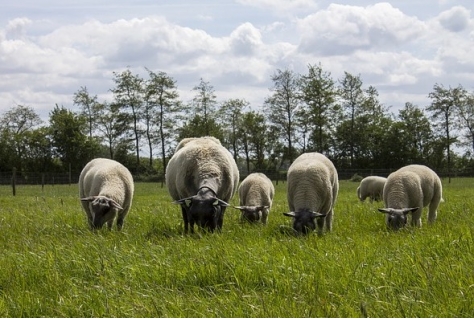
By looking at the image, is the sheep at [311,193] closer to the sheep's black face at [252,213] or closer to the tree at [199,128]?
the sheep's black face at [252,213]

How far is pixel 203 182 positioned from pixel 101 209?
201 centimetres

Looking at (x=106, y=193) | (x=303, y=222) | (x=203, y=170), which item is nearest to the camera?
(x=303, y=222)

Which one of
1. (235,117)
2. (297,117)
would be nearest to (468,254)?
(297,117)

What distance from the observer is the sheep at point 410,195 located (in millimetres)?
10867

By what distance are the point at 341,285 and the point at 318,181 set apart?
5.38 meters

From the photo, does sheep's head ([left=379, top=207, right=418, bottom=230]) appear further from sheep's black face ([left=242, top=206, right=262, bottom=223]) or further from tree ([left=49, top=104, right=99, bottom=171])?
tree ([left=49, top=104, right=99, bottom=171])

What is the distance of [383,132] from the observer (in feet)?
229

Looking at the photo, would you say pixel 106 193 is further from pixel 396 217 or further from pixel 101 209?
pixel 396 217

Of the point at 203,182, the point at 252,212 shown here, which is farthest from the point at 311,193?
the point at 252,212

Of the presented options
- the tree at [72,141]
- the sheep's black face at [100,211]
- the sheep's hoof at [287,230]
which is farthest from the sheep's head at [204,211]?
the tree at [72,141]

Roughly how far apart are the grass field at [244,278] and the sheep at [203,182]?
1.38m

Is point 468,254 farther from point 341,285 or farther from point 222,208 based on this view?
point 222,208

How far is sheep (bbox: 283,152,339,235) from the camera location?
32.3 feet

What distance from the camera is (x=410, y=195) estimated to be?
11.9 metres
